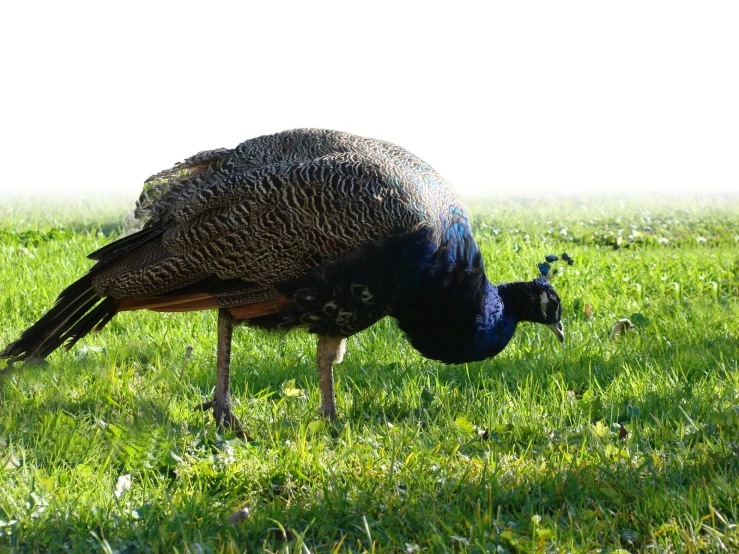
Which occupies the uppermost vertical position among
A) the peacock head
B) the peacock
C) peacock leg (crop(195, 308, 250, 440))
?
the peacock

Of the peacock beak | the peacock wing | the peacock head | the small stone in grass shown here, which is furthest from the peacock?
the small stone in grass

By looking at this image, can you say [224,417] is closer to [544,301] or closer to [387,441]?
[387,441]

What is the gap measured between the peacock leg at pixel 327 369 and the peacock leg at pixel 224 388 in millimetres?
438

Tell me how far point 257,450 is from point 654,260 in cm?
533

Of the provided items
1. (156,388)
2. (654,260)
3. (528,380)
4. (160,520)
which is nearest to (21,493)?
(160,520)

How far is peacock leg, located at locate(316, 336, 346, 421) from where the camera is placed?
416 cm

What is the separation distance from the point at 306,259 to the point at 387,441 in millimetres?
929

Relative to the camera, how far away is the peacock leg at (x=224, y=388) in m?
3.96

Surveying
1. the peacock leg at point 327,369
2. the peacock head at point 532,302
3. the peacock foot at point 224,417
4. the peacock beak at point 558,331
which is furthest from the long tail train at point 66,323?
the peacock beak at point 558,331

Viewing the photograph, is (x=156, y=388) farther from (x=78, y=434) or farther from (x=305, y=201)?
(x=305, y=201)

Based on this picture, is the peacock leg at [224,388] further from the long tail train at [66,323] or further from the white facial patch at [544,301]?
the white facial patch at [544,301]

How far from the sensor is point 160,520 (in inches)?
117

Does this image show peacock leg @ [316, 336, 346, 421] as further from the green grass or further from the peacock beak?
the peacock beak

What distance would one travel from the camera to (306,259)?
157 inches
